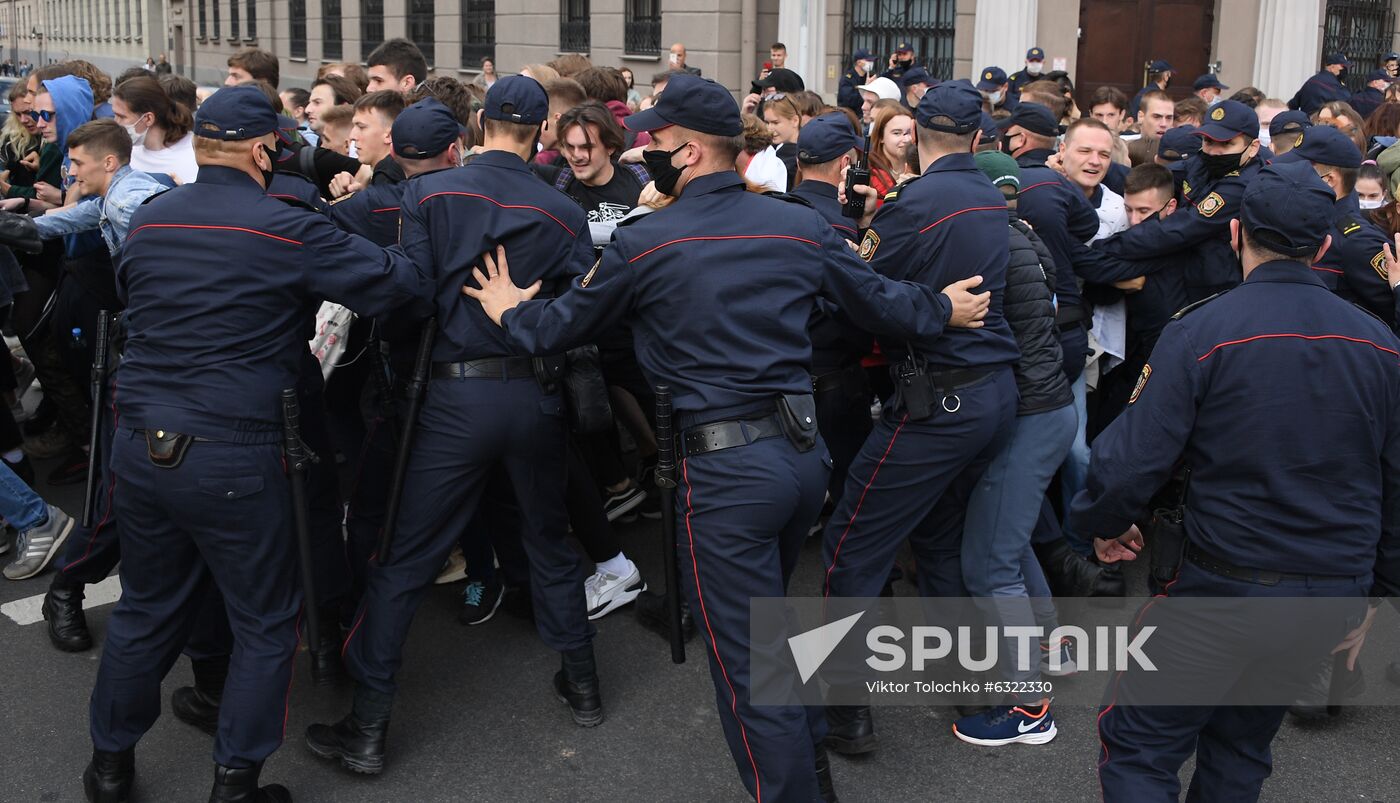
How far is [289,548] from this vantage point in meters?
3.76

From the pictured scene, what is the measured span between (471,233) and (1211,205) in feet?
10.1

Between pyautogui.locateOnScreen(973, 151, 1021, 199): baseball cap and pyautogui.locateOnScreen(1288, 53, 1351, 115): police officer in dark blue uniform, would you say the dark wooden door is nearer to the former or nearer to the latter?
pyautogui.locateOnScreen(1288, 53, 1351, 115): police officer in dark blue uniform

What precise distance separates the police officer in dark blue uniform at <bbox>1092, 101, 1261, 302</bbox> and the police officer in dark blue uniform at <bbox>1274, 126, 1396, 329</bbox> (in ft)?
1.07

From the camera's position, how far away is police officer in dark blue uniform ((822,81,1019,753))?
4.04 meters

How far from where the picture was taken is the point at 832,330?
184 inches

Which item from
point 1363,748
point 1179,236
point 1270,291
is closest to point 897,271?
point 1270,291

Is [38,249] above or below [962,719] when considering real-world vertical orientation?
above

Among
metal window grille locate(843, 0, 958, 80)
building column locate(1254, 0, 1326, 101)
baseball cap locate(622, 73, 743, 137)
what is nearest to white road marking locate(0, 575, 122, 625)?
baseball cap locate(622, 73, 743, 137)

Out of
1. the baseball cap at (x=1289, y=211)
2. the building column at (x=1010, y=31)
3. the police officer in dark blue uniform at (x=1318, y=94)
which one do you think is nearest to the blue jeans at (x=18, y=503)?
the baseball cap at (x=1289, y=211)

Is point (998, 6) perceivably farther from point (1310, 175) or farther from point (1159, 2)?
point (1310, 175)

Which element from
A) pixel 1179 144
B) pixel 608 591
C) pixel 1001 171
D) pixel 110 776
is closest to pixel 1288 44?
pixel 1179 144

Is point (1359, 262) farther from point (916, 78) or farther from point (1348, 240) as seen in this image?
point (916, 78)

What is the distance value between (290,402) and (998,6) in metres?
13.4

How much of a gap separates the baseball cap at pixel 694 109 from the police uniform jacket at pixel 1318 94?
885 cm
